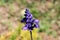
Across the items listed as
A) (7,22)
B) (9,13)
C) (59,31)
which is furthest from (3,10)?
(59,31)

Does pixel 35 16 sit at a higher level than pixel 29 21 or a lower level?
lower

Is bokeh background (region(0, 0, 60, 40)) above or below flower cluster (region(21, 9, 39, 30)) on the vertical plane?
below

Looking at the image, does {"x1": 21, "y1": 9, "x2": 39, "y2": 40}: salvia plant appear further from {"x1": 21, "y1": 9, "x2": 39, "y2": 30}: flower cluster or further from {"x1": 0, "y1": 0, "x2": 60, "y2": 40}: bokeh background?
{"x1": 0, "y1": 0, "x2": 60, "y2": 40}: bokeh background

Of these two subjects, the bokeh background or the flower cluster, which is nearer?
the flower cluster

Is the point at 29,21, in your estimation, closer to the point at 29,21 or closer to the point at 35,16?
the point at 29,21

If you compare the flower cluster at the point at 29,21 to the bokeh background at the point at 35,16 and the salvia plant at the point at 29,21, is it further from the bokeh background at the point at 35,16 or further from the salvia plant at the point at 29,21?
the bokeh background at the point at 35,16

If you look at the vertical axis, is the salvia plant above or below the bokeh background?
above

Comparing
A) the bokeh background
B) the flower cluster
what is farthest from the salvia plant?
the bokeh background

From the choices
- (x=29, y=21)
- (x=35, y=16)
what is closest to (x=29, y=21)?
(x=29, y=21)

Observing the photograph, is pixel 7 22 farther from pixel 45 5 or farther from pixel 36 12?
pixel 45 5
